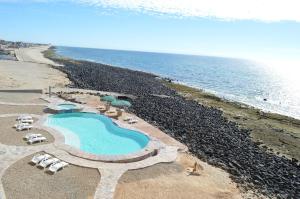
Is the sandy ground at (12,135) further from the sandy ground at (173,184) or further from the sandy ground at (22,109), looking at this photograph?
the sandy ground at (173,184)

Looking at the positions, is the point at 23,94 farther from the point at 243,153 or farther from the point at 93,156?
the point at 243,153

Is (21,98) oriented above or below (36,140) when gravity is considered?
above

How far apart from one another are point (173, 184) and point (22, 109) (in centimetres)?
1882

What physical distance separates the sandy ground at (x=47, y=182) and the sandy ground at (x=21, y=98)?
1707cm

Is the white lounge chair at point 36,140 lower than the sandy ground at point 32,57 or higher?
lower

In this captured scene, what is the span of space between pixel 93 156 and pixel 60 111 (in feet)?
39.6

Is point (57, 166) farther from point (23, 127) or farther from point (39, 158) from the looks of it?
point (23, 127)

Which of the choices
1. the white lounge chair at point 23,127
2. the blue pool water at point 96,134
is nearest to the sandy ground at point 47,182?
the blue pool water at point 96,134

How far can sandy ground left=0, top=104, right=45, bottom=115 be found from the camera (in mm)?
30453

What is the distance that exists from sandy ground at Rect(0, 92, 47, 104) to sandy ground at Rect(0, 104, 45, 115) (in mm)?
2529

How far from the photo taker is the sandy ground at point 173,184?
1712 centimetres

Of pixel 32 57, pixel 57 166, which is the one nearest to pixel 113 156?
pixel 57 166

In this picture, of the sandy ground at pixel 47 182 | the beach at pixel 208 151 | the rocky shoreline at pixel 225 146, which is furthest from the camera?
the rocky shoreline at pixel 225 146

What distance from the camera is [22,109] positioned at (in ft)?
103
